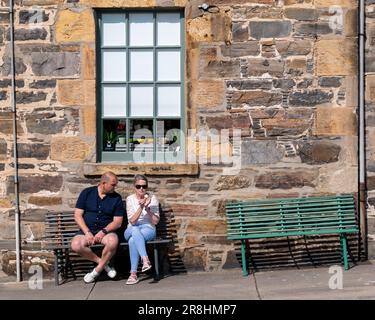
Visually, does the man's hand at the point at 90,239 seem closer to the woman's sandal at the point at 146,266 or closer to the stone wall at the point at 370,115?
the woman's sandal at the point at 146,266

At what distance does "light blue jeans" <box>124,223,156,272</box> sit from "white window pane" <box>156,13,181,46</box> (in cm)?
226

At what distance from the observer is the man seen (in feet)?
28.5

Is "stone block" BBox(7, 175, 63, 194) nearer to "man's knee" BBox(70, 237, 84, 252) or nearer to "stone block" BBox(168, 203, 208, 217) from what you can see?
"man's knee" BBox(70, 237, 84, 252)

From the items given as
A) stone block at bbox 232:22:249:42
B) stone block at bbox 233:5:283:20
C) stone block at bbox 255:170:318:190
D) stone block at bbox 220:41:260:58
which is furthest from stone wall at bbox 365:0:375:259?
stone block at bbox 232:22:249:42

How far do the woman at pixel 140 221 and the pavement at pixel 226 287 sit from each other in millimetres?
284

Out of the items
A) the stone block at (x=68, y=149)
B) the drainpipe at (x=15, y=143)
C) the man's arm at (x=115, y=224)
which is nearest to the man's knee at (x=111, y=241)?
the man's arm at (x=115, y=224)

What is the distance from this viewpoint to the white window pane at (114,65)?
9.45 meters

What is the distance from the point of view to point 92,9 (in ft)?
30.5

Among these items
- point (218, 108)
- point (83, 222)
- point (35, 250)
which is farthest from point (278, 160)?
point (35, 250)

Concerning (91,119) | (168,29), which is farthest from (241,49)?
(91,119)

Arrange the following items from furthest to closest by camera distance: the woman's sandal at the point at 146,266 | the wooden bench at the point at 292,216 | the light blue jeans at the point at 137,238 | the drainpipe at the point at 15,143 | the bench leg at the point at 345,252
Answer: the drainpipe at the point at 15,143, the wooden bench at the point at 292,216, the bench leg at the point at 345,252, the light blue jeans at the point at 137,238, the woman's sandal at the point at 146,266

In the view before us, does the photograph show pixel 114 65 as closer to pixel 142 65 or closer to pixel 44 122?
pixel 142 65

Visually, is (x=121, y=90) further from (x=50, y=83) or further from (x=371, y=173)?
(x=371, y=173)

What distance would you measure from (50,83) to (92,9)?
40.2 inches
